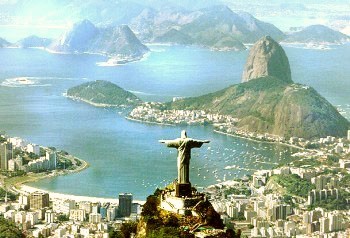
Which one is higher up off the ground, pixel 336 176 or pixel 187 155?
pixel 187 155

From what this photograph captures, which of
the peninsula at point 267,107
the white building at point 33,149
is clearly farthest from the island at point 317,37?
the white building at point 33,149

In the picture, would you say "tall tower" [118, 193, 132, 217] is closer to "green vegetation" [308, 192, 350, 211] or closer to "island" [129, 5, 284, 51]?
"green vegetation" [308, 192, 350, 211]

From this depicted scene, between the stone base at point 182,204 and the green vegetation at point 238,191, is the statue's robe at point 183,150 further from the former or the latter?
the green vegetation at point 238,191

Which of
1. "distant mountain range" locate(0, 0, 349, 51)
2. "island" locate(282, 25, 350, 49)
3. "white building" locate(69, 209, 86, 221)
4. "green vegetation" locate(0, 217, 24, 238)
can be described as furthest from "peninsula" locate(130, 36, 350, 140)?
"island" locate(282, 25, 350, 49)

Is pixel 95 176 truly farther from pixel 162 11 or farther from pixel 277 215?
pixel 162 11

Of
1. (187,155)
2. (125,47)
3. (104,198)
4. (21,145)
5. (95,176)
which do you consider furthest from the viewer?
(125,47)

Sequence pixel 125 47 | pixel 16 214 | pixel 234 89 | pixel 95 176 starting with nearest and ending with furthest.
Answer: pixel 16 214, pixel 95 176, pixel 234 89, pixel 125 47

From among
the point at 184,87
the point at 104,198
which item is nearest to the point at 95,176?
the point at 104,198
